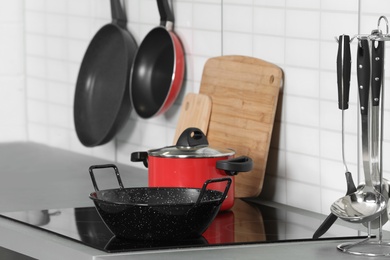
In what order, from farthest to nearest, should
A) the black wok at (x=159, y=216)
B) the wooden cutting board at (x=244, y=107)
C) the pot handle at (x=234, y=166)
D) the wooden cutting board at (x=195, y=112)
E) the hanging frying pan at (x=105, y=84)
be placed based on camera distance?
1. the hanging frying pan at (x=105, y=84)
2. the wooden cutting board at (x=195, y=112)
3. the wooden cutting board at (x=244, y=107)
4. the pot handle at (x=234, y=166)
5. the black wok at (x=159, y=216)

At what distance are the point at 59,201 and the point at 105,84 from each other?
2.13 feet

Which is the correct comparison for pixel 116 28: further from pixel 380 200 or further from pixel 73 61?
pixel 380 200

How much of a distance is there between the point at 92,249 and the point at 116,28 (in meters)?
1.19

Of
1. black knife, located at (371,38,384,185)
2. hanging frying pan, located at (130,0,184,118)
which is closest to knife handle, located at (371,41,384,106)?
black knife, located at (371,38,384,185)

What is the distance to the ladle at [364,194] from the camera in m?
2.00

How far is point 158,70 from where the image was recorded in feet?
9.53

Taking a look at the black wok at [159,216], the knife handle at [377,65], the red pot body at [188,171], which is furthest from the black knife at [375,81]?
the red pot body at [188,171]

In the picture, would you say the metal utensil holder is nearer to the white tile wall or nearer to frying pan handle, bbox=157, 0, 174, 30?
the white tile wall

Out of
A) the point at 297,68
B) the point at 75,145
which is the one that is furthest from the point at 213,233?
the point at 75,145

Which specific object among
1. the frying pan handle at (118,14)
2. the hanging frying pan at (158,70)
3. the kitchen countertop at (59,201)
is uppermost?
the frying pan handle at (118,14)

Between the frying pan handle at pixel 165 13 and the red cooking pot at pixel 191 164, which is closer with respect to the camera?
the red cooking pot at pixel 191 164

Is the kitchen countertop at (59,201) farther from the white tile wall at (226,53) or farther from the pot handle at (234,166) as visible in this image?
the pot handle at (234,166)

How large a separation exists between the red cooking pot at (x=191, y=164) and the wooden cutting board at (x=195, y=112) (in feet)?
0.92

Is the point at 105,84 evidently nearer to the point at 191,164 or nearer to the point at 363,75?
the point at 191,164
